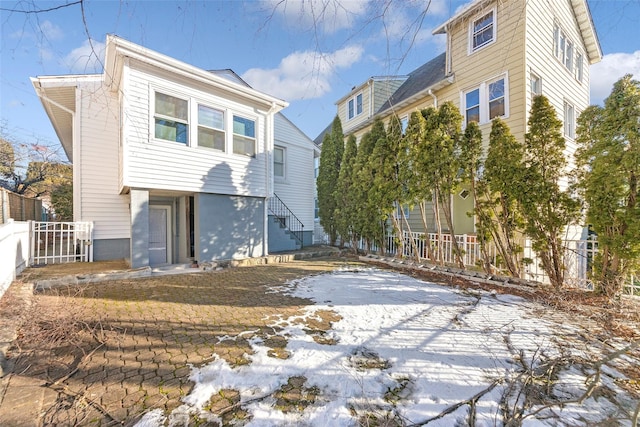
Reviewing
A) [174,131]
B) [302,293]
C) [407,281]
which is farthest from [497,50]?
[174,131]

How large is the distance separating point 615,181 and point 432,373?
14.6ft

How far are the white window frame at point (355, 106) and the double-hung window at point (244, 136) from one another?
754 centimetres

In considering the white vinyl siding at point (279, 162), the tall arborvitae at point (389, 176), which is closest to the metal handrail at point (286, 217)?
the white vinyl siding at point (279, 162)

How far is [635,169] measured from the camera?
12.8ft

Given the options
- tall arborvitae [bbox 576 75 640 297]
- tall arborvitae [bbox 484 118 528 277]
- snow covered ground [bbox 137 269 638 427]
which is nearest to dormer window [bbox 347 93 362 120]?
tall arborvitae [bbox 484 118 528 277]

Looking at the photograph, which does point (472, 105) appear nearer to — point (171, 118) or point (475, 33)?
point (475, 33)

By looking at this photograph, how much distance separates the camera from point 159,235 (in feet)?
28.0

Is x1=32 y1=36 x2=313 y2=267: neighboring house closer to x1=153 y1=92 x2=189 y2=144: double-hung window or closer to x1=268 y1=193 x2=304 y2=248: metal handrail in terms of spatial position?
x1=153 y1=92 x2=189 y2=144: double-hung window

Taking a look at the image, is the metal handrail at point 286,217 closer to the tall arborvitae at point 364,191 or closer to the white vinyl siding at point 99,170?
the tall arborvitae at point 364,191

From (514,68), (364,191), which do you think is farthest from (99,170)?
(514,68)

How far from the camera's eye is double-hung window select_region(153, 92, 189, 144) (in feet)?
22.1

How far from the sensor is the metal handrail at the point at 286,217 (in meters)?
11.2

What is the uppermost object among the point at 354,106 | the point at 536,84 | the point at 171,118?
the point at 354,106

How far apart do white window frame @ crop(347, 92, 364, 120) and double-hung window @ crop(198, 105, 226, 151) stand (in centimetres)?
858
